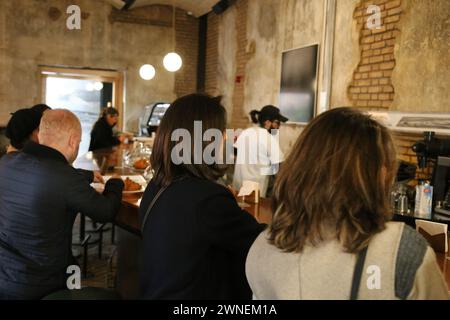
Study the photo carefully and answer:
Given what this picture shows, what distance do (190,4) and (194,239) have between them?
9.66 metres

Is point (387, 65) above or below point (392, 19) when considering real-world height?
below

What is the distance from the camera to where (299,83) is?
7164 mm

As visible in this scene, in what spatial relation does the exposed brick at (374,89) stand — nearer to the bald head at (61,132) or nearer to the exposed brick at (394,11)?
the exposed brick at (394,11)

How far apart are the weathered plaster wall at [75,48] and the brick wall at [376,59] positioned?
5.98m

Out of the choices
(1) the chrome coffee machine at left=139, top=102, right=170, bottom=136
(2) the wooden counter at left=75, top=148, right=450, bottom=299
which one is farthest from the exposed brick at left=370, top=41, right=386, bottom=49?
(1) the chrome coffee machine at left=139, top=102, right=170, bottom=136

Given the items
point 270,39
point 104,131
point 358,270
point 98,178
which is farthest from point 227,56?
point 358,270

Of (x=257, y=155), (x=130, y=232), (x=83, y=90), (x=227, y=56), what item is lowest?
(x=130, y=232)

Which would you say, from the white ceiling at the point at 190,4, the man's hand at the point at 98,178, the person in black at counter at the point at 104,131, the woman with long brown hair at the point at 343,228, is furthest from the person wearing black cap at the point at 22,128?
the white ceiling at the point at 190,4

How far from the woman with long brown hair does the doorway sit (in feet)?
30.6

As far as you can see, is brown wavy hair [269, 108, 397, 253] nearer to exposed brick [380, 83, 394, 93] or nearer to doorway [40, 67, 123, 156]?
exposed brick [380, 83, 394, 93]

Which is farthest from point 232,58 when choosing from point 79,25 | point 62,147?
point 62,147

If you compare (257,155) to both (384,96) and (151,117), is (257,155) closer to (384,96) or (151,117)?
(384,96)

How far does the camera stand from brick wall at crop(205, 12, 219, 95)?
10601 mm

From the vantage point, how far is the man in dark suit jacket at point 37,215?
2.12 metres
